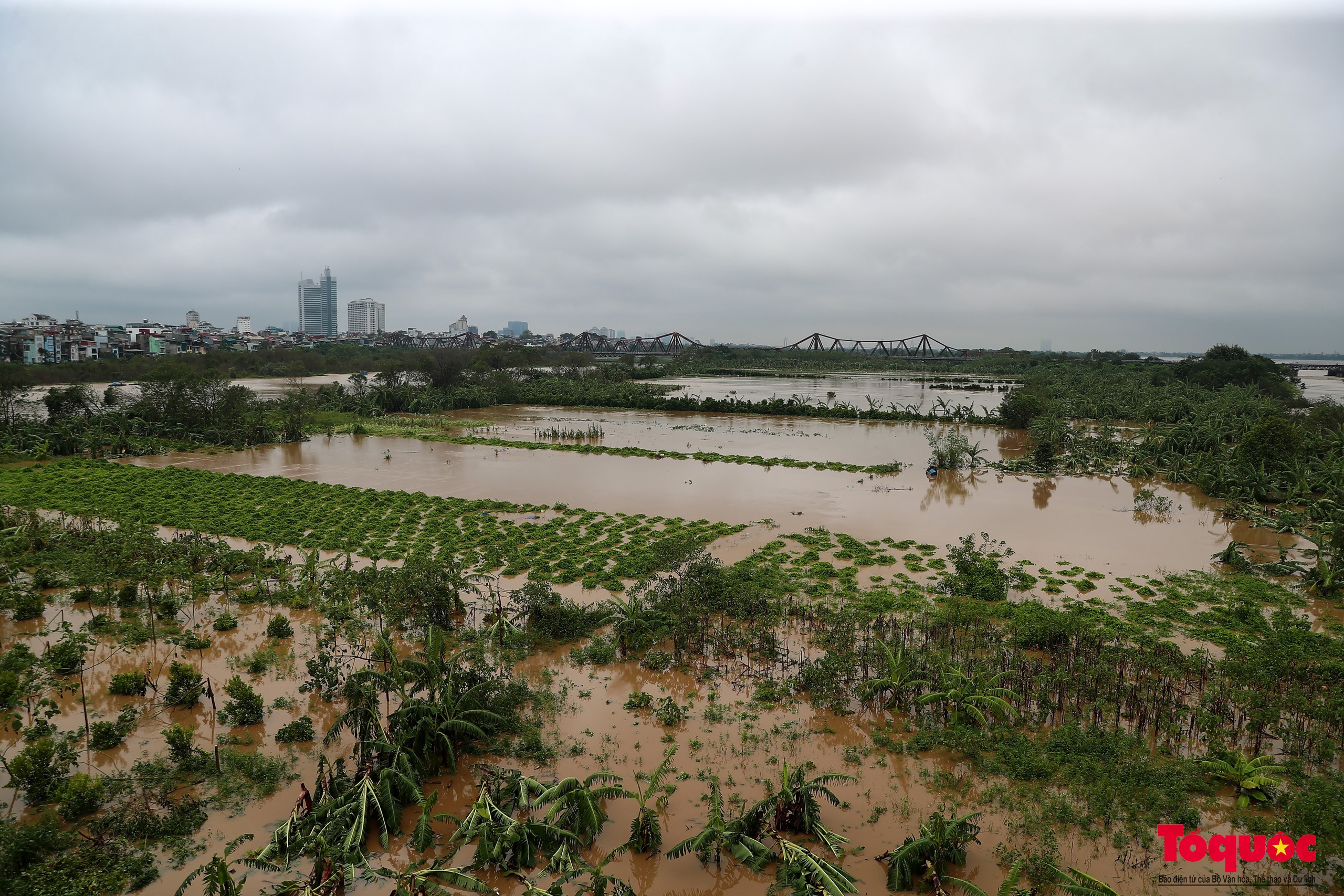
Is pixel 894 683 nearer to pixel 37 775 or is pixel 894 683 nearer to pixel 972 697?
pixel 972 697

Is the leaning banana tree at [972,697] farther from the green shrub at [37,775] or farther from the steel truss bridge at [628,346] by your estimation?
the steel truss bridge at [628,346]

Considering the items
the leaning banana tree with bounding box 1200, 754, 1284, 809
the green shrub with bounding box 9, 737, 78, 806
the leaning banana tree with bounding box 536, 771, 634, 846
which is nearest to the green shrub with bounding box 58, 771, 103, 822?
the green shrub with bounding box 9, 737, 78, 806

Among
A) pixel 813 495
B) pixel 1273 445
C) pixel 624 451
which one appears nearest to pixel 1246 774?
pixel 813 495

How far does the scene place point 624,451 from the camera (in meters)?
30.0

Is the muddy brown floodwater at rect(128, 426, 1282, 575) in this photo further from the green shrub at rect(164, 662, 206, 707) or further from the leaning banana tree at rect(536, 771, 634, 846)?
the green shrub at rect(164, 662, 206, 707)

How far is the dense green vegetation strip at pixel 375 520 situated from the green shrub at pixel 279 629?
11.6 ft

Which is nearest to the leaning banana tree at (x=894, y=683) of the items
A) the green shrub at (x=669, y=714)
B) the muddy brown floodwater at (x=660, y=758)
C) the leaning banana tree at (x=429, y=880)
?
the muddy brown floodwater at (x=660, y=758)

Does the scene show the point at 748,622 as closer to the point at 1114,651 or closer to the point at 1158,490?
the point at 1114,651

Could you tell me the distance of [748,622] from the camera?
457 inches

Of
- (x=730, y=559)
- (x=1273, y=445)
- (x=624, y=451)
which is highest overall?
(x=1273, y=445)

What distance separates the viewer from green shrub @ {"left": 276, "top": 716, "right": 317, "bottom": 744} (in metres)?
Result: 8.22

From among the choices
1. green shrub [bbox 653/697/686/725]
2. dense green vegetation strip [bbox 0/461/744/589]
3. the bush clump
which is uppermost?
dense green vegetation strip [bbox 0/461/744/589]

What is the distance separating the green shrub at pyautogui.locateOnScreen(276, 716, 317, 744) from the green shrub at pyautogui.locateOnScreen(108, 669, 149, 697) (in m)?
2.65

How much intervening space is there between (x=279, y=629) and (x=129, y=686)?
2.10 m
